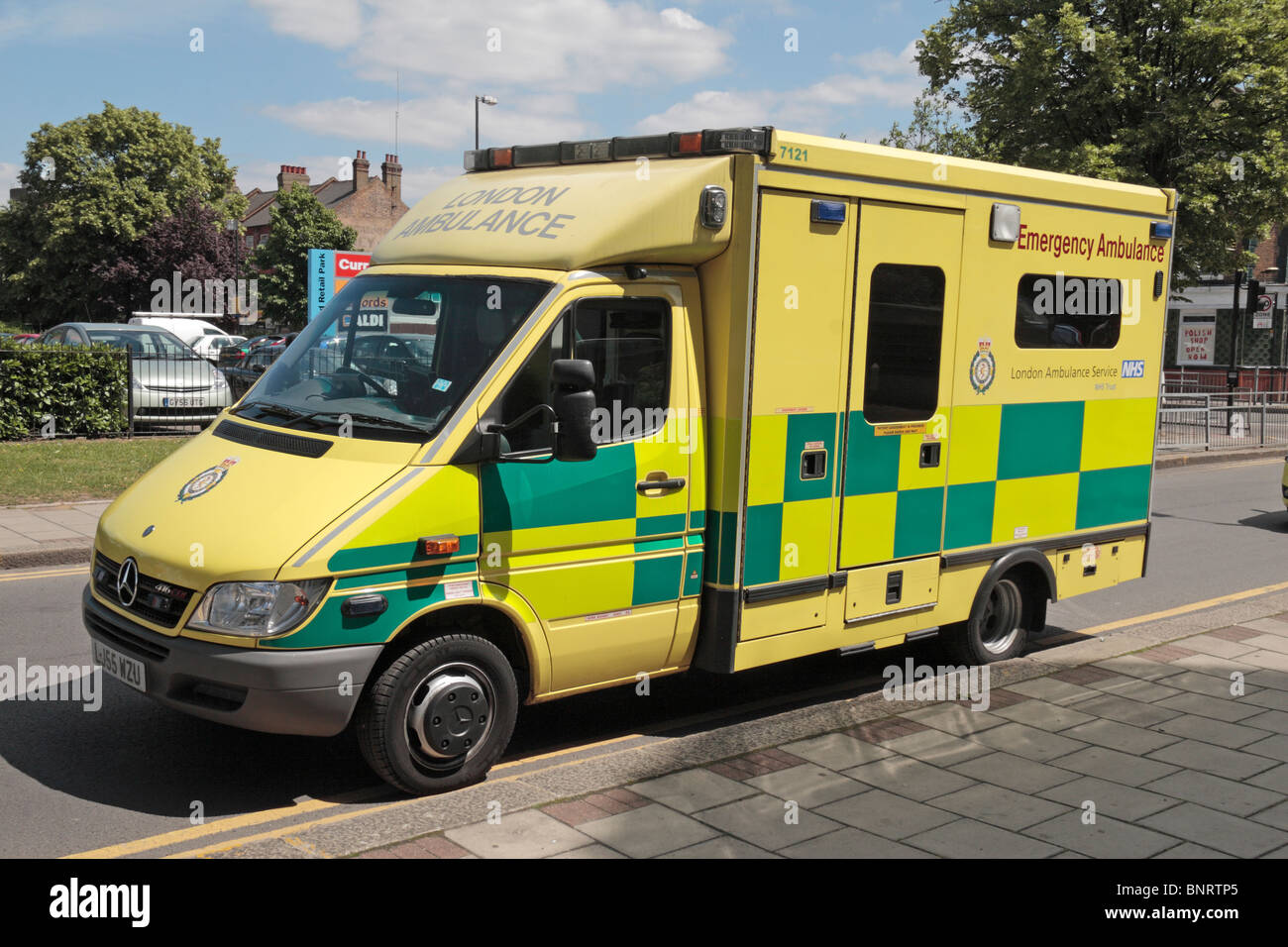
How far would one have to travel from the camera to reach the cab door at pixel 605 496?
16.6 ft

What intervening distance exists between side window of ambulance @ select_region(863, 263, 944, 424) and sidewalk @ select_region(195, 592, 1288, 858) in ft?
5.36

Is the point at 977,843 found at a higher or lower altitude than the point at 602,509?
lower

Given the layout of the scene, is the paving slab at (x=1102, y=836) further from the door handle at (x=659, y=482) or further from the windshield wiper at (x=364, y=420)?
the windshield wiper at (x=364, y=420)

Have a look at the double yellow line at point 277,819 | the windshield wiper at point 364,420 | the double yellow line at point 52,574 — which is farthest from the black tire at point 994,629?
the double yellow line at point 52,574

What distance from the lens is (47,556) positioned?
31.0 ft

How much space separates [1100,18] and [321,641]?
21227 mm

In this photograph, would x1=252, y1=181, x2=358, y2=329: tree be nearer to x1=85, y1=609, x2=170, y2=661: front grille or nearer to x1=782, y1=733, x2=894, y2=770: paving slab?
x1=85, y1=609, x2=170, y2=661: front grille

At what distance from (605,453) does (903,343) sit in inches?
77.4

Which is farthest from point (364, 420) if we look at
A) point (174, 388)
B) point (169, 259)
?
point (169, 259)

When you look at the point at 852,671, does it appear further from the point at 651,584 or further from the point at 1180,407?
the point at 1180,407

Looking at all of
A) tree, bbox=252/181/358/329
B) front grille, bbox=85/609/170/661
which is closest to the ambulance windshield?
front grille, bbox=85/609/170/661

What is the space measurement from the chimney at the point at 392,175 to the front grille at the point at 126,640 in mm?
69001

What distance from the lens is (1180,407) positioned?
2233 centimetres

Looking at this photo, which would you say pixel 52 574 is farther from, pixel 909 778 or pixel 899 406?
pixel 909 778
